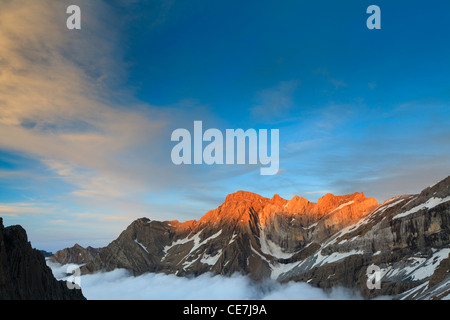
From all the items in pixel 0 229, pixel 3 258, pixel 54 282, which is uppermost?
pixel 0 229

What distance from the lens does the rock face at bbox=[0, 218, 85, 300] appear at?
238 feet

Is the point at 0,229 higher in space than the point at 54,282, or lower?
higher

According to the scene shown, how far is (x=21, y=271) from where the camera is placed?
81.1 metres

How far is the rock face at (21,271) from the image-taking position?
72.4m
